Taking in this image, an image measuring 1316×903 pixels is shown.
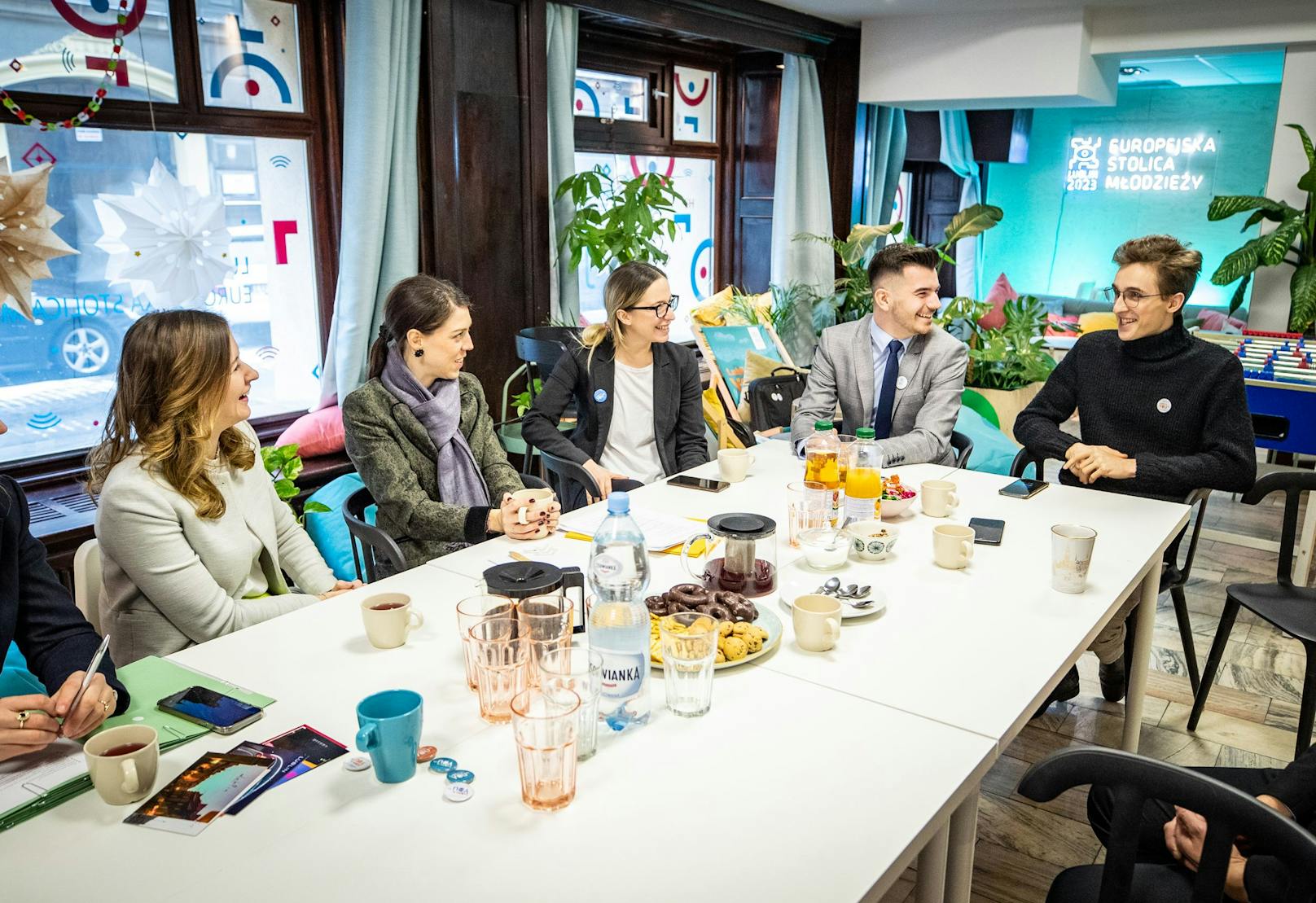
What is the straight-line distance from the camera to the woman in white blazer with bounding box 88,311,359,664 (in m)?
1.87

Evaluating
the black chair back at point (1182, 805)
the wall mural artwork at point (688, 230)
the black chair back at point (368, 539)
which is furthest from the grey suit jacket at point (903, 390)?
the wall mural artwork at point (688, 230)

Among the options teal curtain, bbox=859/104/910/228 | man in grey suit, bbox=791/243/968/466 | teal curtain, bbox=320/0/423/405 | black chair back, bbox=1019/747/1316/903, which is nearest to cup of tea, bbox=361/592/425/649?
black chair back, bbox=1019/747/1316/903

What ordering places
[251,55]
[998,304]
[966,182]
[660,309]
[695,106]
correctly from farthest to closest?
[966,182] < [998,304] < [695,106] < [251,55] < [660,309]

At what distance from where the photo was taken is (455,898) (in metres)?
1.08

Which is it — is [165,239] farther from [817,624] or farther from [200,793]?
[817,624]

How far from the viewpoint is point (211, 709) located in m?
1.45

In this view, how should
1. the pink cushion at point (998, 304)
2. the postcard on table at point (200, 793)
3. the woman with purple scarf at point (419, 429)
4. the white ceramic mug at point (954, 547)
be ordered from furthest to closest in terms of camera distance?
the pink cushion at point (998, 304) → the woman with purple scarf at point (419, 429) → the white ceramic mug at point (954, 547) → the postcard on table at point (200, 793)

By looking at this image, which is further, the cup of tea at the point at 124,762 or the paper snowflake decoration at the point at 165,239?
the paper snowflake decoration at the point at 165,239

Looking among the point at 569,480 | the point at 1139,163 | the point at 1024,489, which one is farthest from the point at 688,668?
the point at 1139,163

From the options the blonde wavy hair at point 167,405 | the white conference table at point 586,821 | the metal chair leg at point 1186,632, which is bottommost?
the metal chair leg at point 1186,632

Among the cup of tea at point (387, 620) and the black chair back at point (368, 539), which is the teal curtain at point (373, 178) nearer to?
the black chair back at point (368, 539)

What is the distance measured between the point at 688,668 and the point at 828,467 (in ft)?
3.17

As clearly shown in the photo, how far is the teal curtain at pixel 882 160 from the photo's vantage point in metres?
7.14

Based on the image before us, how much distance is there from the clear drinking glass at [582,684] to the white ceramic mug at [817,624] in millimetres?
386
